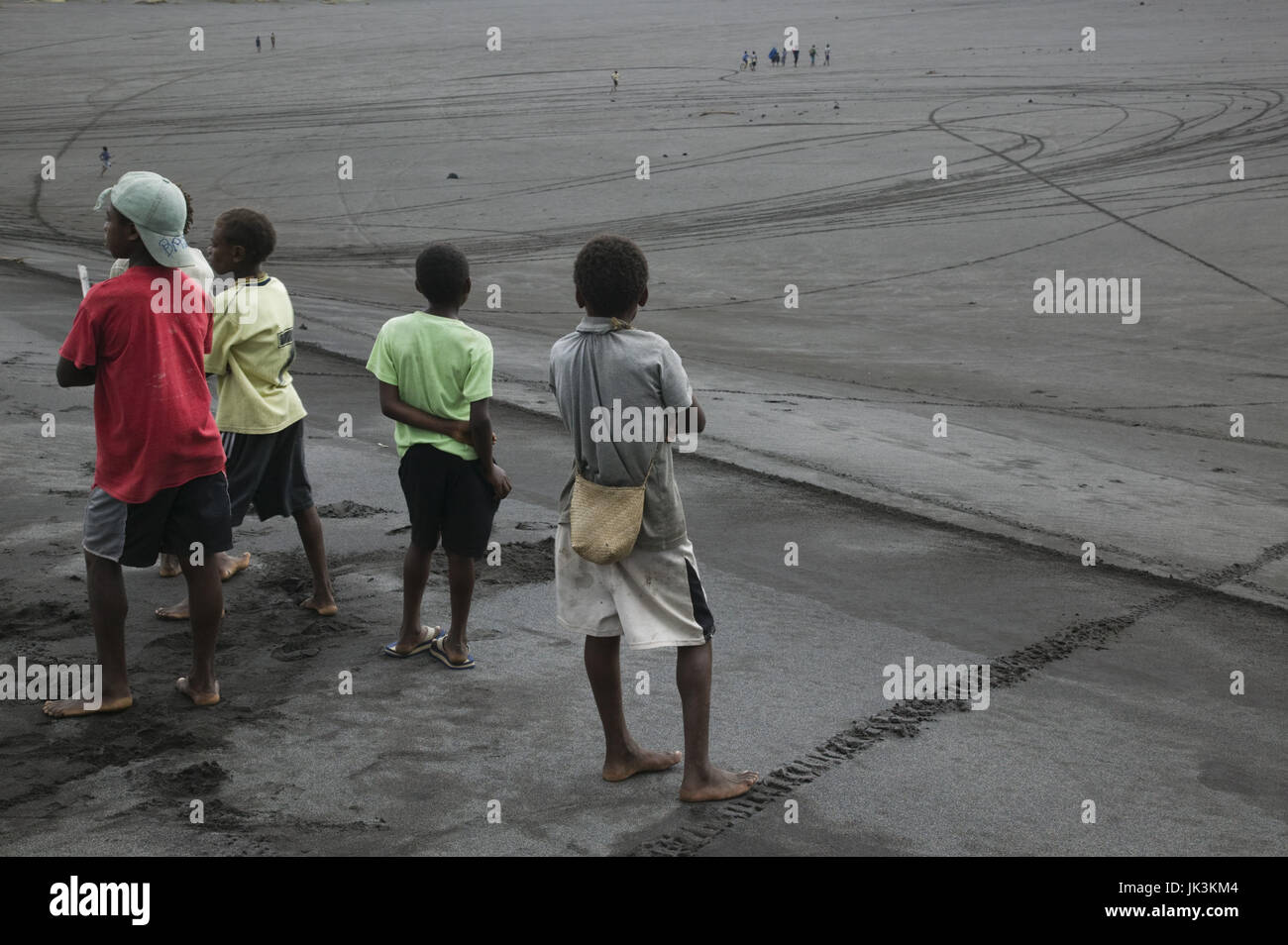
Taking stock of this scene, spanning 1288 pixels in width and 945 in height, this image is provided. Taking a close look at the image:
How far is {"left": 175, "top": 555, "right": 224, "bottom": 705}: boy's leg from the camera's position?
4.52 metres

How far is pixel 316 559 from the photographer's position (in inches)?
215

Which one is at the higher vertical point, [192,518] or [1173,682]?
[192,518]

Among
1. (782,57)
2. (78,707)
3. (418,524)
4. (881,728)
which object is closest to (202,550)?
(78,707)

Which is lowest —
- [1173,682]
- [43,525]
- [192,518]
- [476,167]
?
[1173,682]

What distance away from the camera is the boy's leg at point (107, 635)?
4426mm

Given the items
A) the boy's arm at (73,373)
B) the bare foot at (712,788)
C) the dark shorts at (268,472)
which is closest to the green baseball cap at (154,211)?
the boy's arm at (73,373)

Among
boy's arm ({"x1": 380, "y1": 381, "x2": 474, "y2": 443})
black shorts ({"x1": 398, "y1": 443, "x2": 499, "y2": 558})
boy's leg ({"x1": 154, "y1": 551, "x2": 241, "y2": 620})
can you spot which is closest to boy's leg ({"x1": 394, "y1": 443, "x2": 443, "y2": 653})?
black shorts ({"x1": 398, "y1": 443, "x2": 499, "y2": 558})

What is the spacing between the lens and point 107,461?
14.5 feet

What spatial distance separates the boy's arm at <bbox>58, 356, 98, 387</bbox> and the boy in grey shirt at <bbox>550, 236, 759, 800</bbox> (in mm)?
1606

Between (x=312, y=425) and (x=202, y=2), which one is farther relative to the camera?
(x=202, y=2)

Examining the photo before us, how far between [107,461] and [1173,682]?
4.22m

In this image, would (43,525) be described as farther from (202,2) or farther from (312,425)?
(202,2)
